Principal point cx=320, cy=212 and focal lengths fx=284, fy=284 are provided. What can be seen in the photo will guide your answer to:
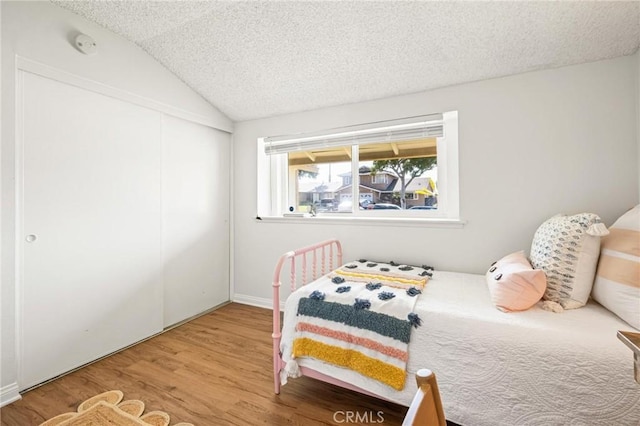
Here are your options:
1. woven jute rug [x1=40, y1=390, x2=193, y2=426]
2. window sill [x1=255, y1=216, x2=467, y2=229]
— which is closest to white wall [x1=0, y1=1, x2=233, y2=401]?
woven jute rug [x1=40, y1=390, x2=193, y2=426]

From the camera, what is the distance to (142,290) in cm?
236

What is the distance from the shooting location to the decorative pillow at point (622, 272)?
124 centimetres

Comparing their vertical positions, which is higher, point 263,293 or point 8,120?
point 8,120

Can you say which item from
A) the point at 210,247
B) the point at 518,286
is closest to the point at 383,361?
the point at 518,286

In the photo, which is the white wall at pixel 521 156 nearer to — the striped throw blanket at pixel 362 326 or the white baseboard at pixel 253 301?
the striped throw blanket at pixel 362 326

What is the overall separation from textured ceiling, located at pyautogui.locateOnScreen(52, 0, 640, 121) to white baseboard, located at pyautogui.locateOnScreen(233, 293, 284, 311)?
7.05 ft

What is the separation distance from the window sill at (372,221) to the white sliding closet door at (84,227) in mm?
1149

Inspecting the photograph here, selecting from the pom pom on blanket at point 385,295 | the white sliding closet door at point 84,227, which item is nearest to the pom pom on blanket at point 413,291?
the pom pom on blanket at point 385,295

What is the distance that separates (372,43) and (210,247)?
243 centimetres

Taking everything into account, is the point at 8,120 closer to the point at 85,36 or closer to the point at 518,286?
the point at 85,36

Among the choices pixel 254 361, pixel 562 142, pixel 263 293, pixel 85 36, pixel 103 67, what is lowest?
pixel 254 361

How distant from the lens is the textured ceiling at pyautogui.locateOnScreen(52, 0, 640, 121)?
5.45 ft

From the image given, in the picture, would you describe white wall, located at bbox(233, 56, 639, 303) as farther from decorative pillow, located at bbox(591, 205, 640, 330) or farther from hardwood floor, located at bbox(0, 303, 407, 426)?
hardwood floor, located at bbox(0, 303, 407, 426)

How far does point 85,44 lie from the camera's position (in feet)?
6.24
